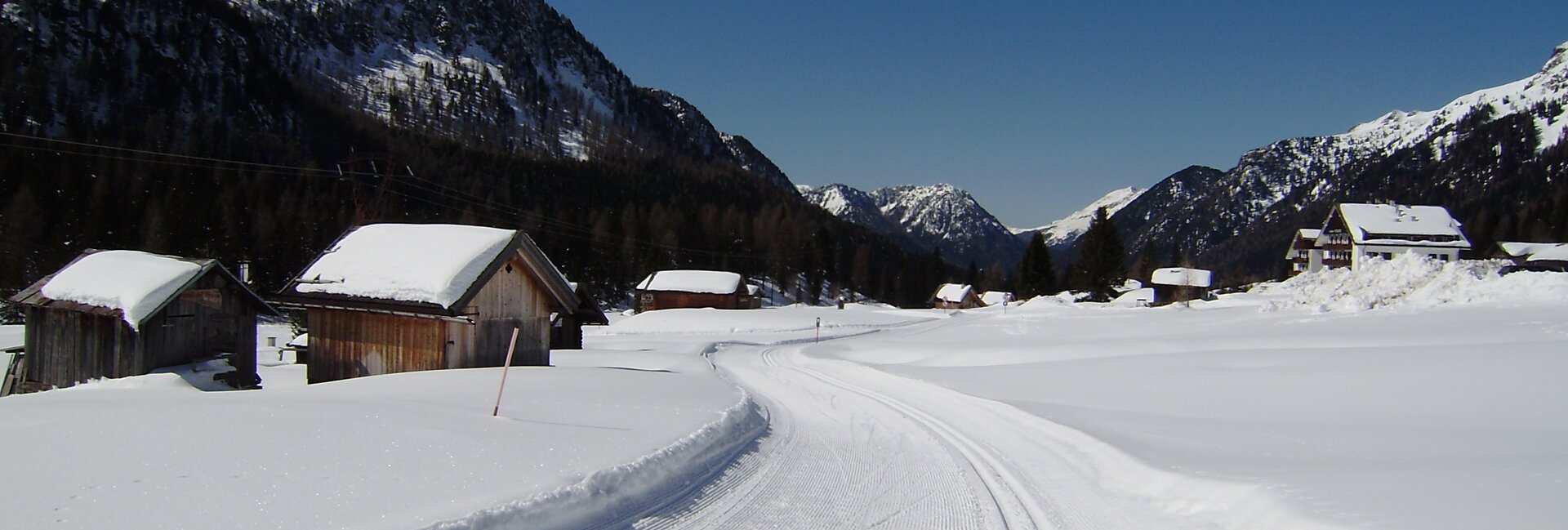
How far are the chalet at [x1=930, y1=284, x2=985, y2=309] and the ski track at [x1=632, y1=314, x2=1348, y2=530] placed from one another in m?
88.3

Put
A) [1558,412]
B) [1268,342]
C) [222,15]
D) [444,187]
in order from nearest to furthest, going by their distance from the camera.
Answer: [1558,412]
[1268,342]
[444,187]
[222,15]

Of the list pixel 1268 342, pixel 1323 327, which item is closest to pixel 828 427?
pixel 1268 342

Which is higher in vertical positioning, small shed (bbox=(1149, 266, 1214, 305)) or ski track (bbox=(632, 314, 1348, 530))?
small shed (bbox=(1149, 266, 1214, 305))

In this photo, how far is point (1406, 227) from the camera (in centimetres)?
6606

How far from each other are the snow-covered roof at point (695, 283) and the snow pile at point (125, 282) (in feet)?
171

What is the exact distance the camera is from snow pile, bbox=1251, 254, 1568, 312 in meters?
23.5

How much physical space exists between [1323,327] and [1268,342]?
8.77ft

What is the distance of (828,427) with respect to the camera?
42.3 feet

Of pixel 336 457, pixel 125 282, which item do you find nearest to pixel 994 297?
pixel 125 282

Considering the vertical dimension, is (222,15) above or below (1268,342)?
above

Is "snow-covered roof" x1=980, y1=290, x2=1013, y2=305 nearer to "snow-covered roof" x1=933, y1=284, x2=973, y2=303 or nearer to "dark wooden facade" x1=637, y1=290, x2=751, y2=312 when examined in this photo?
"snow-covered roof" x1=933, y1=284, x2=973, y2=303

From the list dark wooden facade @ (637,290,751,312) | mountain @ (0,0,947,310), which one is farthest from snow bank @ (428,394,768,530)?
dark wooden facade @ (637,290,751,312)

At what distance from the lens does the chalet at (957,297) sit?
331 feet

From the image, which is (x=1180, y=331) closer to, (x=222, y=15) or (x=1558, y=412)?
(x=1558, y=412)
